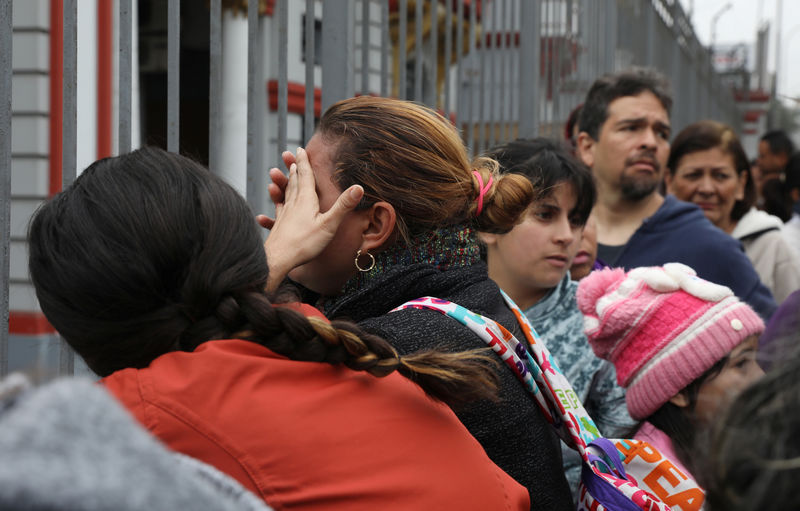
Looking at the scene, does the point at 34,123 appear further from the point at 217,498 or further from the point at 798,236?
the point at 217,498

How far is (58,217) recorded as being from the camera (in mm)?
1213

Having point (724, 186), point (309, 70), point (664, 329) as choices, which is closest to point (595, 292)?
point (664, 329)

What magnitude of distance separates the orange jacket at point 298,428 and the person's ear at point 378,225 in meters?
0.50

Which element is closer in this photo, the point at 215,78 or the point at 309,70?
the point at 215,78

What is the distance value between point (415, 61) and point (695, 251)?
1404 millimetres

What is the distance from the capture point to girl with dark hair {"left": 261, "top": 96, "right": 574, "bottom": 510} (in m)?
1.55

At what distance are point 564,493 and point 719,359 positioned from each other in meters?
0.67

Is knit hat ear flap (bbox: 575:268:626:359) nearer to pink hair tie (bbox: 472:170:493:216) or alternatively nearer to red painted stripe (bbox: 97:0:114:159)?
pink hair tie (bbox: 472:170:493:216)

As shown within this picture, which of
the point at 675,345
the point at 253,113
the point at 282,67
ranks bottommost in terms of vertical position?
the point at 675,345

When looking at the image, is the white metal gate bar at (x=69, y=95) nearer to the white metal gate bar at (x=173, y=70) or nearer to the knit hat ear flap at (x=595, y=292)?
the white metal gate bar at (x=173, y=70)

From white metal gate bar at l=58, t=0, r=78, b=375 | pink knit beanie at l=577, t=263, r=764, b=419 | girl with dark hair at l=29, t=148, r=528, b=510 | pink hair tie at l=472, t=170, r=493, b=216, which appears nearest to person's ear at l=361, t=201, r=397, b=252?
pink hair tie at l=472, t=170, r=493, b=216

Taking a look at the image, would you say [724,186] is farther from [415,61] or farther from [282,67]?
[282,67]

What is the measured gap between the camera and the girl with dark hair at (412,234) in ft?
5.08

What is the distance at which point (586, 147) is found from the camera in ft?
13.6
